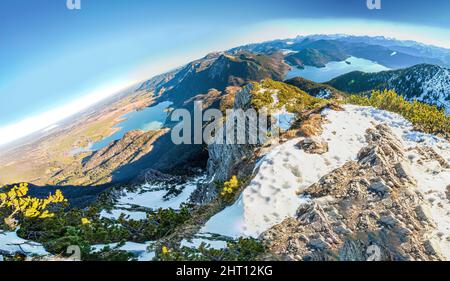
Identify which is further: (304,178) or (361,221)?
(304,178)

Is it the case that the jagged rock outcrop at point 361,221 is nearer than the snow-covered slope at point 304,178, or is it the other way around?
the jagged rock outcrop at point 361,221

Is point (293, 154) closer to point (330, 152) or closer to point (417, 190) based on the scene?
point (330, 152)

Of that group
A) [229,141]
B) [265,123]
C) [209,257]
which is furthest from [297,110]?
[209,257]

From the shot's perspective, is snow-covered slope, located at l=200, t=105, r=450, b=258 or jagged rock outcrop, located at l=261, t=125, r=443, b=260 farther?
snow-covered slope, located at l=200, t=105, r=450, b=258

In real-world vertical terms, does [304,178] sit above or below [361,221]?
above
